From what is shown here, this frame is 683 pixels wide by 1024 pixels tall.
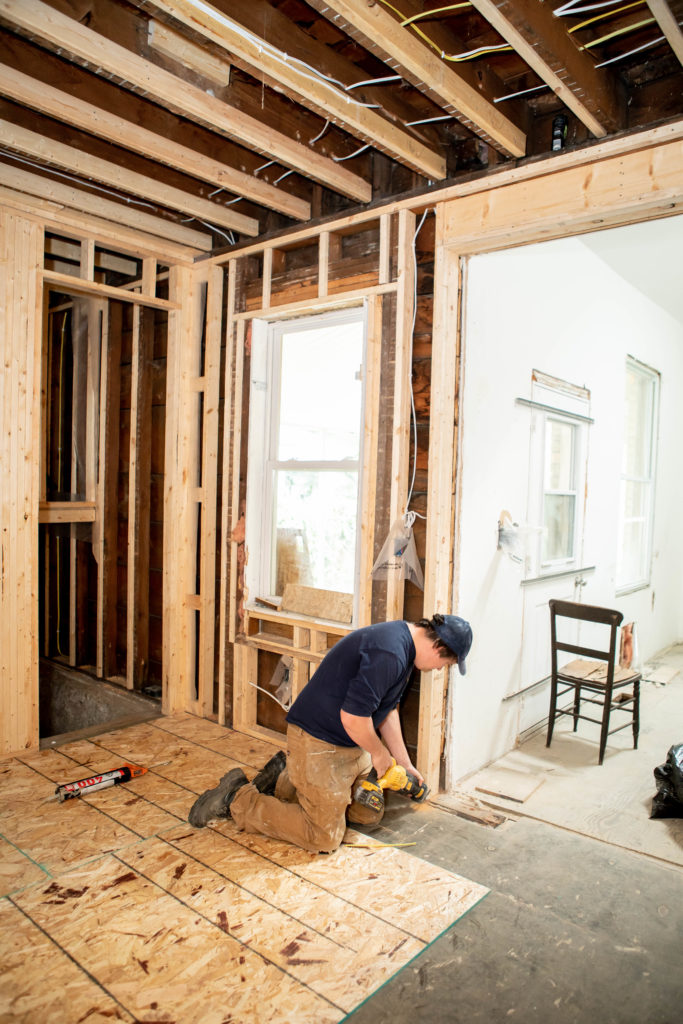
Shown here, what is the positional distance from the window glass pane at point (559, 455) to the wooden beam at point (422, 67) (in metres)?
1.90

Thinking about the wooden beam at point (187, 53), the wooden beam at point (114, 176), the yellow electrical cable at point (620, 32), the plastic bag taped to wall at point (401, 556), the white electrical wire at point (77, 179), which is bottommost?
the plastic bag taped to wall at point (401, 556)

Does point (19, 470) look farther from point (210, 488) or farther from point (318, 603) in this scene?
point (318, 603)

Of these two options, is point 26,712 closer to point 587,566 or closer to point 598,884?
point 598,884

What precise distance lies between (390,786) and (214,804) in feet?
2.49

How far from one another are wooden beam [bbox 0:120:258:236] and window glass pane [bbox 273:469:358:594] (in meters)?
1.47

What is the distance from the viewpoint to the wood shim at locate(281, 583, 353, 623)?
3.42 metres

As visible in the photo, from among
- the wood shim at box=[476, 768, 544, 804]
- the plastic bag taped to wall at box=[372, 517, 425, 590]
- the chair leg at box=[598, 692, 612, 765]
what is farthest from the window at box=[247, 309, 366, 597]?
the chair leg at box=[598, 692, 612, 765]

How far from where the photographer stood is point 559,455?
4379 mm

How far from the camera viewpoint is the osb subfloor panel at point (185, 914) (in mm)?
1837

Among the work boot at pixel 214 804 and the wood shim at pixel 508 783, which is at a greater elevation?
the work boot at pixel 214 804

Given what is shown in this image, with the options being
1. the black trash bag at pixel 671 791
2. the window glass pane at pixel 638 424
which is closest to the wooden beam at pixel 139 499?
the black trash bag at pixel 671 791

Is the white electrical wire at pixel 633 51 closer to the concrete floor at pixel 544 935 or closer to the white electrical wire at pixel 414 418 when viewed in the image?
the white electrical wire at pixel 414 418

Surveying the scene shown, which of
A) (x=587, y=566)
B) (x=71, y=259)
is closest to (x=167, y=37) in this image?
(x=71, y=259)

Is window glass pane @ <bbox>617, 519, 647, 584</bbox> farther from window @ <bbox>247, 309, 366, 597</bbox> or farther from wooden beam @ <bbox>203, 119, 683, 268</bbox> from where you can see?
wooden beam @ <bbox>203, 119, 683, 268</bbox>
